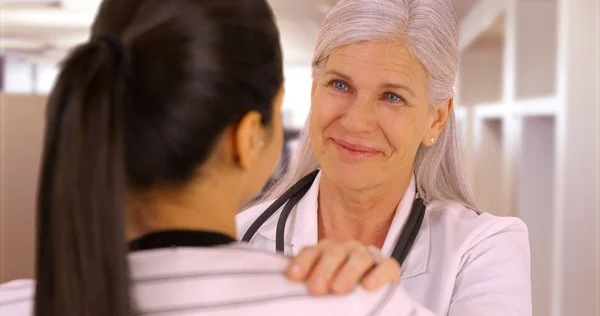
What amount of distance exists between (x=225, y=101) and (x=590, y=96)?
2.27 metres

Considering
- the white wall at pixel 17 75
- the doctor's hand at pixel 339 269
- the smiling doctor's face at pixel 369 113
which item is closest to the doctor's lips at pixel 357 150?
the smiling doctor's face at pixel 369 113

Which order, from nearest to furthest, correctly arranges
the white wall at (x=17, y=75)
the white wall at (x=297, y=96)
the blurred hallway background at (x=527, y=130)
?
the blurred hallway background at (x=527, y=130) → the white wall at (x=17, y=75) → the white wall at (x=297, y=96)

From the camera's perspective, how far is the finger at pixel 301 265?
2.50 ft

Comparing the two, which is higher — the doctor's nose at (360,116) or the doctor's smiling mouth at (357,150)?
the doctor's nose at (360,116)

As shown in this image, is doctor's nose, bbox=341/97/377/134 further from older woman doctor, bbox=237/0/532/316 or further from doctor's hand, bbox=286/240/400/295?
doctor's hand, bbox=286/240/400/295

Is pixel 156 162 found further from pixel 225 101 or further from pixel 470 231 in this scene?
pixel 470 231

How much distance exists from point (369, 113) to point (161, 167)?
73 cm

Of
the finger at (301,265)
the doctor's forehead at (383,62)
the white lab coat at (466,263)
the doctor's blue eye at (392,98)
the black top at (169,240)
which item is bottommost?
the white lab coat at (466,263)

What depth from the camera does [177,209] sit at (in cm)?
76

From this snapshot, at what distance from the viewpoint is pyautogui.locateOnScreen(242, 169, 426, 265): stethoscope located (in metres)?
1.37

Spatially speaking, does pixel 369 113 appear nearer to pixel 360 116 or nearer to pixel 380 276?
pixel 360 116

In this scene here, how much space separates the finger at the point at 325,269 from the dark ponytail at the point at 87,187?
0.19m

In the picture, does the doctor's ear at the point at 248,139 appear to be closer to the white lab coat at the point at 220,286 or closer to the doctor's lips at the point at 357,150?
the white lab coat at the point at 220,286

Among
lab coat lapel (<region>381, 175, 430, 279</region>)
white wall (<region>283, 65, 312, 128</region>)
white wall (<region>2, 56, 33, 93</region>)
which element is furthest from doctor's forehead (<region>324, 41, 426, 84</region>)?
white wall (<region>283, 65, 312, 128</region>)
